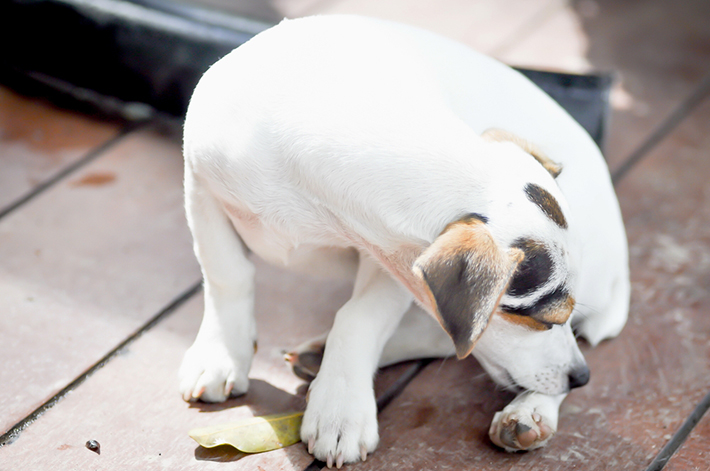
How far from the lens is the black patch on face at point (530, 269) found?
127cm

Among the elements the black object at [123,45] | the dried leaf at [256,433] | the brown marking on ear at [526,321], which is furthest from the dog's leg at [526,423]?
the black object at [123,45]

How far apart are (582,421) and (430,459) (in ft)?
1.31

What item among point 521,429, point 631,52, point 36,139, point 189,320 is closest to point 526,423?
point 521,429

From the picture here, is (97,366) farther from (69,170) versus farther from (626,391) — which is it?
(626,391)

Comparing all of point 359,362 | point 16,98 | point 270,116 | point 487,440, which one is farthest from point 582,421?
point 16,98

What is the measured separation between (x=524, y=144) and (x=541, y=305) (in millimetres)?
341

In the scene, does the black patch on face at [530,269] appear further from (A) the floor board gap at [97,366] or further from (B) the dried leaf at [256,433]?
(A) the floor board gap at [97,366]

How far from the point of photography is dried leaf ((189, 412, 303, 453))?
145cm

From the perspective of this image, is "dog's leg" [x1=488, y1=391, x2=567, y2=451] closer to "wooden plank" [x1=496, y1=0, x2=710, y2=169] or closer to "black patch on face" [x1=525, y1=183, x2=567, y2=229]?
"black patch on face" [x1=525, y1=183, x2=567, y2=229]

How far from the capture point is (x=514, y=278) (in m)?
1.29

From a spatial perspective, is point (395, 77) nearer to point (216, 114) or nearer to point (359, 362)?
point (216, 114)

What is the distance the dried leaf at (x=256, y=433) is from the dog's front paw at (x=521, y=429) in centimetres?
43

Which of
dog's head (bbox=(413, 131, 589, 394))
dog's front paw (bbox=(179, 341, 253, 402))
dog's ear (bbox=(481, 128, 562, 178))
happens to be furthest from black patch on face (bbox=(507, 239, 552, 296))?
dog's front paw (bbox=(179, 341, 253, 402))

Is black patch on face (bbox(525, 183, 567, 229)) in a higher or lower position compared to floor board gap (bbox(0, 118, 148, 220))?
higher
